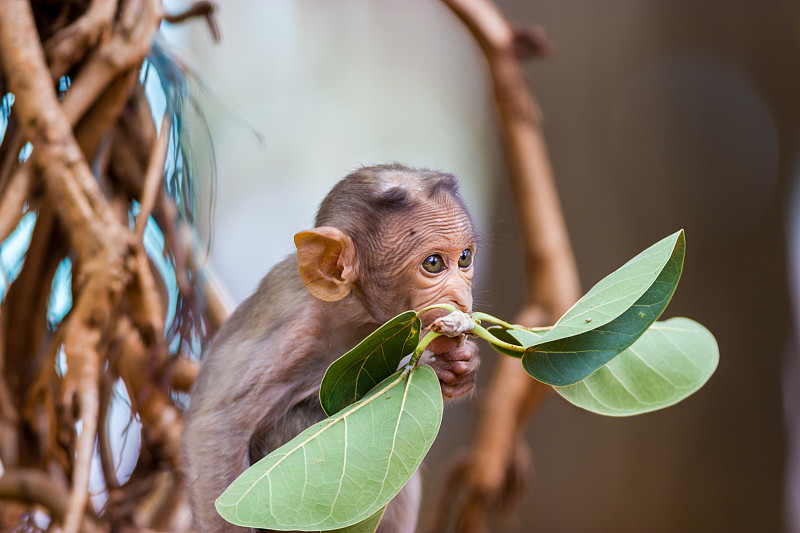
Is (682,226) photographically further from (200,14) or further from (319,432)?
(319,432)

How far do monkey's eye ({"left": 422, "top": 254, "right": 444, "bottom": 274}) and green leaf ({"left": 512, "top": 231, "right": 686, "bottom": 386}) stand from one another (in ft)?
1.05

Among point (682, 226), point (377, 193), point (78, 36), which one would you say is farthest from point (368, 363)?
point (682, 226)

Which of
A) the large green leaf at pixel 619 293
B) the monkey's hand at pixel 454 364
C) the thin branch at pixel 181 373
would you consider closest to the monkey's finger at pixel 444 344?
the monkey's hand at pixel 454 364

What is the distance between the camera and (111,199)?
198 cm

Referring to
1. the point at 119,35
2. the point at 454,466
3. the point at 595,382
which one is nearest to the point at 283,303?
the point at 595,382

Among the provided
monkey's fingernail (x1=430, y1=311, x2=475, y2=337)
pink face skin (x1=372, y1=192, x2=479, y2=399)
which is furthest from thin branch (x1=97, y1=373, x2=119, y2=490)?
monkey's fingernail (x1=430, y1=311, x2=475, y2=337)

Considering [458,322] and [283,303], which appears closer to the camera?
[458,322]

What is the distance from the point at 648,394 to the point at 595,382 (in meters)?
0.09

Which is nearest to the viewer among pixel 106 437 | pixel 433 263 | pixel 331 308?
pixel 433 263

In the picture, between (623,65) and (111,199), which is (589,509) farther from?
(111,199)

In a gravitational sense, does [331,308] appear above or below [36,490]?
above

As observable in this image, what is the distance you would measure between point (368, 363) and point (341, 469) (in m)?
0.18

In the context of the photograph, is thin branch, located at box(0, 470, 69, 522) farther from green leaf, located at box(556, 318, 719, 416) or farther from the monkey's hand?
green leaf, located at box(556, 318, 719, 416)

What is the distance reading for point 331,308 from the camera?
5.03ft
